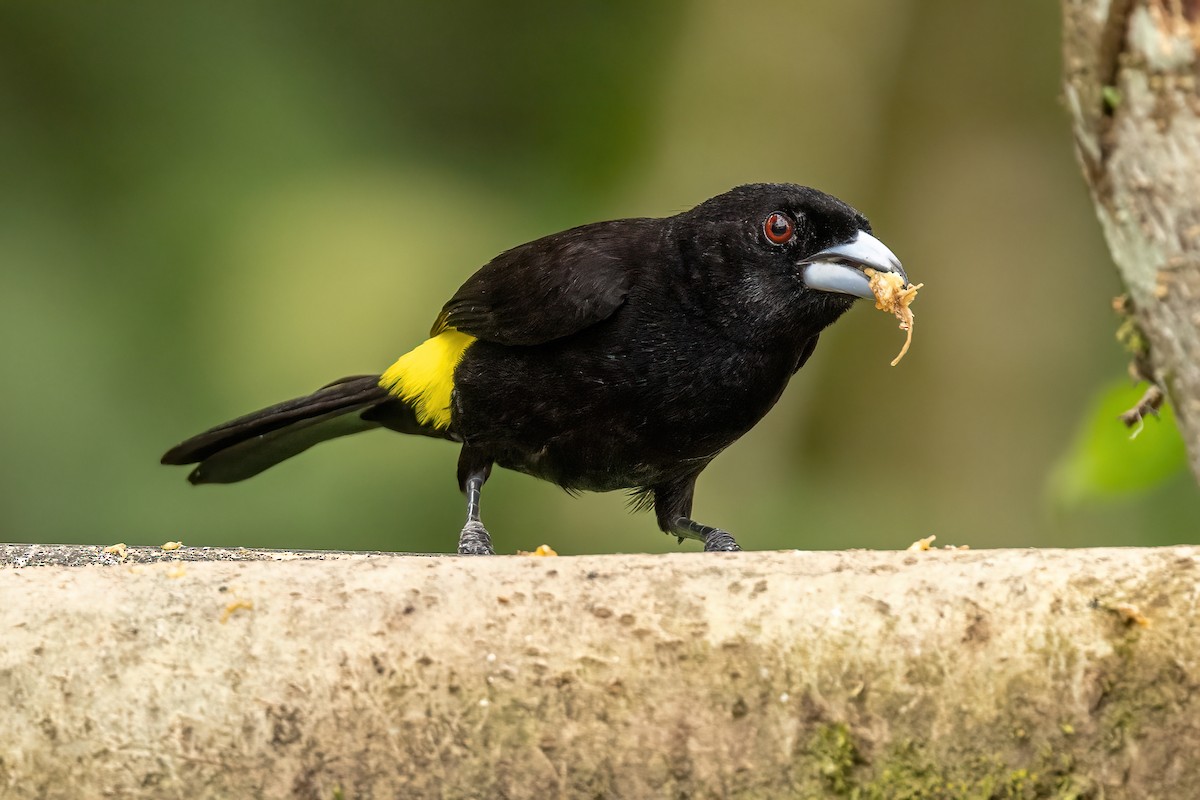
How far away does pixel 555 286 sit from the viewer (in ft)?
10.9

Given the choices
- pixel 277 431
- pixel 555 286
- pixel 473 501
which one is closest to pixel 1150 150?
pixel 555 286

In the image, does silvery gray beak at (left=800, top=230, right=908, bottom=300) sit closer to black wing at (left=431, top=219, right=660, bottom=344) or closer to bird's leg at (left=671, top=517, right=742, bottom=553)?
black wing at (left=431, top=219, right=660, bottom=344)

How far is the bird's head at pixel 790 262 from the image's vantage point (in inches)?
126

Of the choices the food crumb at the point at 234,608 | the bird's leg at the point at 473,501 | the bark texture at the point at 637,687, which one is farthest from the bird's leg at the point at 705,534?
the food crumb at the point at 234,608

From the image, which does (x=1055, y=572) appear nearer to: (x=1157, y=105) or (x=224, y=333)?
(x=1157, y=105)

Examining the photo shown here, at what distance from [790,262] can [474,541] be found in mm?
1040

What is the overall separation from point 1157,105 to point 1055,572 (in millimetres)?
677

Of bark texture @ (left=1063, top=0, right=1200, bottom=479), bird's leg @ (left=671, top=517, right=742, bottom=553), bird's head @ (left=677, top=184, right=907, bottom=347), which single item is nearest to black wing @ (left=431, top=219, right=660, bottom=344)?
bird's head @ (left=677, top=184, right=907, bottom=347)

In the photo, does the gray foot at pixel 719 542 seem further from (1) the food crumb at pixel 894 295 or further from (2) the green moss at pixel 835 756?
(2) the green moss at pixel 835 756

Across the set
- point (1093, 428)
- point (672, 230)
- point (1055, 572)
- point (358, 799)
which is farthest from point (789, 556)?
point (672, 230)

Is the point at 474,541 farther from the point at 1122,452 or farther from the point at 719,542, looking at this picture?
the point at 1122,452

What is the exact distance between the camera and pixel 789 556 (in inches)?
75.1

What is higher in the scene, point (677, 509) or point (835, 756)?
point (677, 509)

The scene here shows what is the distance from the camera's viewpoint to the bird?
321 cm
